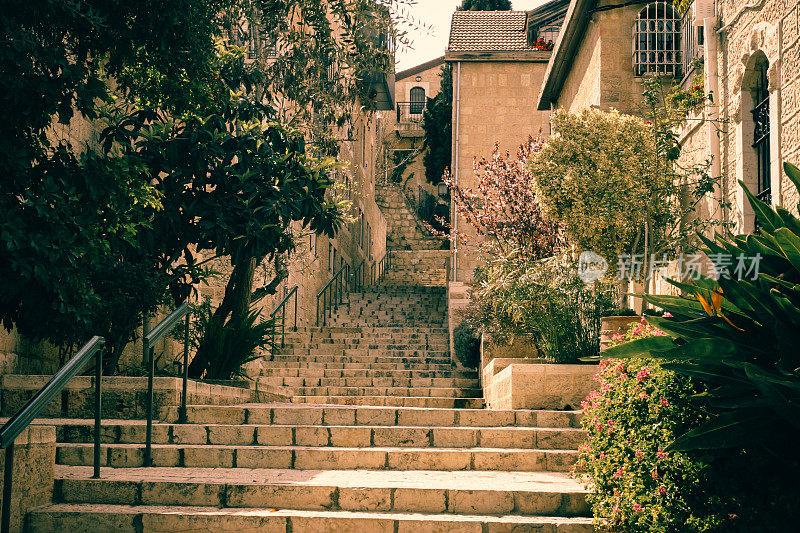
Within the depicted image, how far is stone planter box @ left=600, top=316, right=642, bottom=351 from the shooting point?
25.2 feet

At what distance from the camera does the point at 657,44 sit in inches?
464

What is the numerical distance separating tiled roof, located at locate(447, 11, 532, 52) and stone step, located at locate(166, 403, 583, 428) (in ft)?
51.4

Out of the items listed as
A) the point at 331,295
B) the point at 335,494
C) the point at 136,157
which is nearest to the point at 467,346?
the point at 335,494

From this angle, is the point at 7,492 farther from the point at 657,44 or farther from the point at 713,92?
the point at 657,44

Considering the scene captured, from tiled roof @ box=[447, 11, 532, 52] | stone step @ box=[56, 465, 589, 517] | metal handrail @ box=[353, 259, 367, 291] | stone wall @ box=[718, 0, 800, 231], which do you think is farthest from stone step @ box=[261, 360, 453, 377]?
tiled roof @ box=[447, 11, 532, 52]

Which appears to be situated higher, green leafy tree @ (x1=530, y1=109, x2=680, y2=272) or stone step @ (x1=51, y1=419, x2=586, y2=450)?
green leafy tree @ (x1=530, y1=109, x2=680, y2=272)

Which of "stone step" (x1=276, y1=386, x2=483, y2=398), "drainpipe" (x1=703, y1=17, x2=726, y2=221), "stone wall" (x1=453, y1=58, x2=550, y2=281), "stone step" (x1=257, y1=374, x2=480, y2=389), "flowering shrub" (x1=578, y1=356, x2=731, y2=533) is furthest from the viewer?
"stone wall" (x1=453, y1=58, x2=550, y2=281)

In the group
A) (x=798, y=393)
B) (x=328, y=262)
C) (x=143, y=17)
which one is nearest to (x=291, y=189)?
(x=143, y=17)

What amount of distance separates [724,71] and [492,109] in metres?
12.4

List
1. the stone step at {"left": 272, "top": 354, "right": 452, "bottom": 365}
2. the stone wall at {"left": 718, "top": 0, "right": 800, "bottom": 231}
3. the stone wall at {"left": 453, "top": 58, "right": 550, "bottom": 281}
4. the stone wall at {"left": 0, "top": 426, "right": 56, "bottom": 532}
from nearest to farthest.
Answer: the stone wall at {"left": 0, "top": 426, "right": 56, "bottom": 532} → the stone wall at {"left": 718, "top": 0, "right": 800, "bottom": 231} → the stone step at {"left": 272, "top": 354, "right": 452, "bottom": 365} → the stone wall at {"left": 453, "top": 58, "right": 550, "bottom": 281}

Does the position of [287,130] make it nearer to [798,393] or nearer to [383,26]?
[383,26]

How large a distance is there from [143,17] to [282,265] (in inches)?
240

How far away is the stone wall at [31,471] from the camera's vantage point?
4.83 metres

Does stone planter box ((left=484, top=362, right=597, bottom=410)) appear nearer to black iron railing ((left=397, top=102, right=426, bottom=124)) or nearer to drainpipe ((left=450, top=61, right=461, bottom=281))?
drainpipe ((left=450, top=61, right=461, bottom=281))
